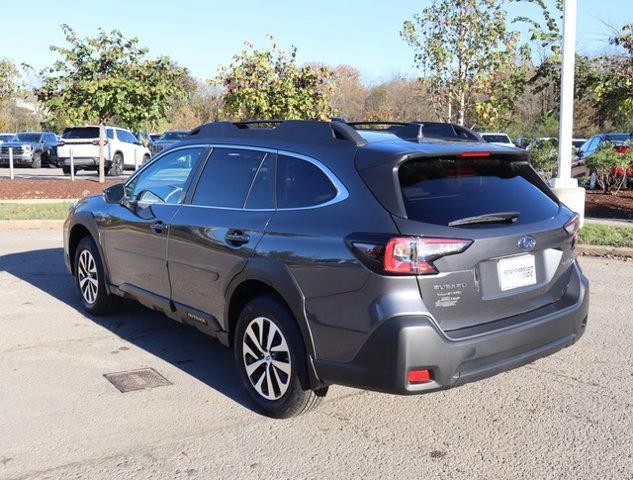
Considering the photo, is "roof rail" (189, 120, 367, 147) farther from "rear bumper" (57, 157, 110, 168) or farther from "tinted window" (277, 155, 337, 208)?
"rear bumper" (57, 157, 110, 168)

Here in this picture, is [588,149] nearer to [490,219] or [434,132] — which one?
[434,132]

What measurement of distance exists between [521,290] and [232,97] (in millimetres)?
14221

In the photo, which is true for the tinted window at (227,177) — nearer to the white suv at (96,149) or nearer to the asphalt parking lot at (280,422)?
the asphalt parking lot at (280,422)

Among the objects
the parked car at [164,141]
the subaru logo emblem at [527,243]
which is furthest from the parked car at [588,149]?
the parked car at [164,141]

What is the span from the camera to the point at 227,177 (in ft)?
15.3

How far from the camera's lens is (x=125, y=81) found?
730 inches

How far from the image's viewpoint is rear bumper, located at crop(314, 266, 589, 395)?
3.37 meters

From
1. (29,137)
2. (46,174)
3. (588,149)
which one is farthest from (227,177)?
(29,137)

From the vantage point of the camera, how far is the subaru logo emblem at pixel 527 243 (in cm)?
376

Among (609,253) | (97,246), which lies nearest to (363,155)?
(97,246)

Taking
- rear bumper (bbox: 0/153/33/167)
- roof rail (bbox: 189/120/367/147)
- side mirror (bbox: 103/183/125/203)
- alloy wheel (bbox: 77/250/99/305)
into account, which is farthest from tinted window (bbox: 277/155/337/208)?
rear bumper (bbox: 0/153/33/167)

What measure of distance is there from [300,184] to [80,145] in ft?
75.0

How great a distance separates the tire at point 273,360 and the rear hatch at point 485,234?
2.94 ft

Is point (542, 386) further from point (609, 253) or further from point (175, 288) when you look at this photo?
point (609, 253)
